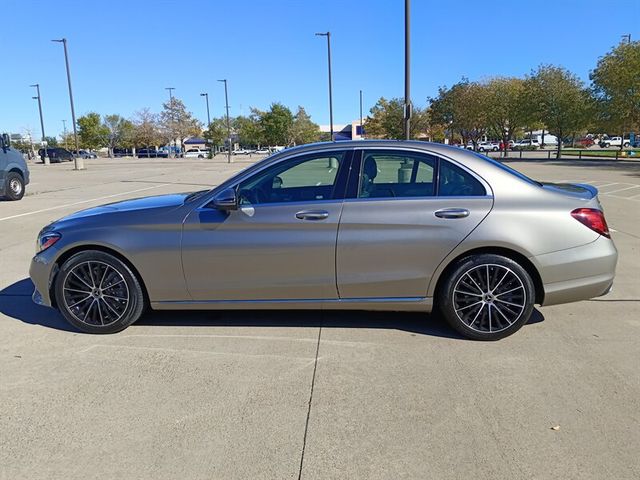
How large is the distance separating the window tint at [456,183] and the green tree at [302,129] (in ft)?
210

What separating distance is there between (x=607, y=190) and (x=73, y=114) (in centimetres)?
3355

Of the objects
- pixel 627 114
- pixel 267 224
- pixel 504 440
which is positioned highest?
pixel 627 114

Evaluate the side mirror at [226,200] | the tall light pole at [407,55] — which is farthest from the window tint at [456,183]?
the tall light pole at [407,55]

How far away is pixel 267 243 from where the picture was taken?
391 cm

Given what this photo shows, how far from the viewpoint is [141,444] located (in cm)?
272

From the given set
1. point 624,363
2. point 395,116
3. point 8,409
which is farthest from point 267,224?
point 395,116

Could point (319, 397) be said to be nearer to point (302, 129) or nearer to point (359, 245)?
point (359, 245)

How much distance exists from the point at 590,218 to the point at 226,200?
292cm

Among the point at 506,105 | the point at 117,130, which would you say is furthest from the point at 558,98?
Answer: the point at 117,130

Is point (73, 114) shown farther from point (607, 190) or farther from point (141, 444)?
point (141, 444)

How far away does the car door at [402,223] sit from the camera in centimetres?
383

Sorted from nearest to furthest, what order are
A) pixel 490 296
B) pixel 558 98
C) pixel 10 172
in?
pixel 490 296, pixel 10 172, pixel 558 98

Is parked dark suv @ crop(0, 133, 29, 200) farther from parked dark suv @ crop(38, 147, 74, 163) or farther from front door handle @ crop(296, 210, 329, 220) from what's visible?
parked dark suv @ crop(38, 147, 74, 163)

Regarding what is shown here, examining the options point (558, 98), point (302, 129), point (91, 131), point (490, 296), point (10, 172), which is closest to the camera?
point (490, 296)
